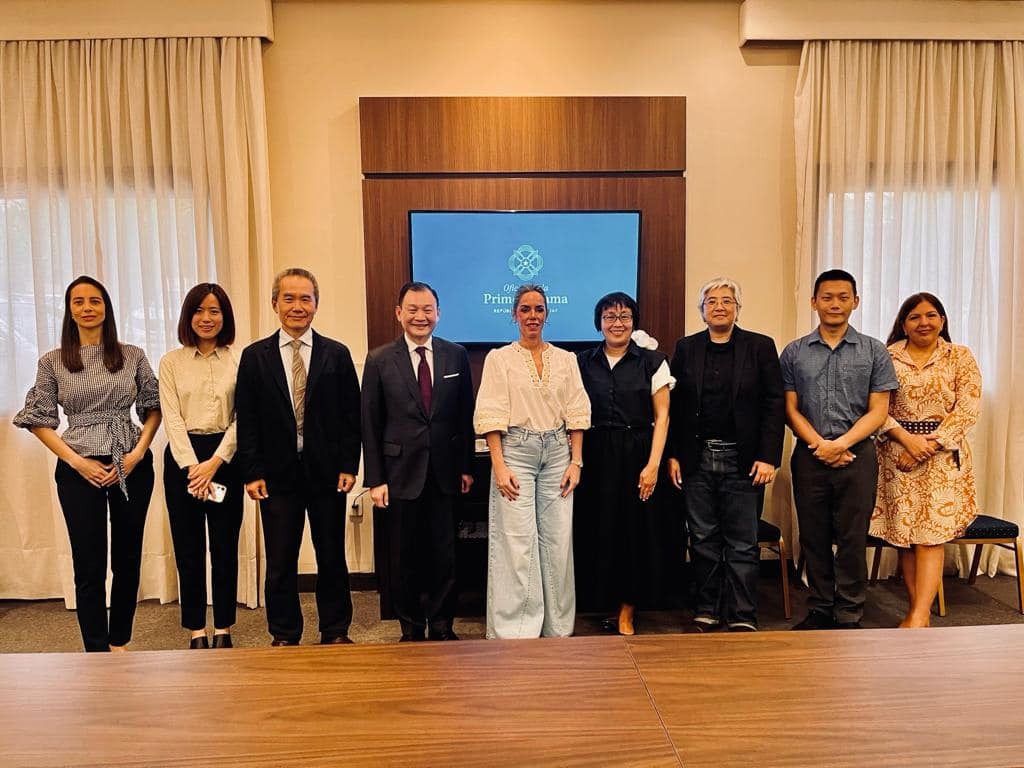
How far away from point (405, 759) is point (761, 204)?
3820 millimetres

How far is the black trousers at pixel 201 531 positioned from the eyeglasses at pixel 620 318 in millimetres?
1797

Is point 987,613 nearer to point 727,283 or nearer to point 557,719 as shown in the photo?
point 727,283

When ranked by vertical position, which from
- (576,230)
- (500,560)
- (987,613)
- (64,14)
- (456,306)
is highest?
(64,14)

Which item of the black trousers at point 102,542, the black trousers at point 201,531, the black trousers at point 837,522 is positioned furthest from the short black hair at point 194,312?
the black trousers at point 837,522

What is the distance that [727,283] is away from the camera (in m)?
3.08

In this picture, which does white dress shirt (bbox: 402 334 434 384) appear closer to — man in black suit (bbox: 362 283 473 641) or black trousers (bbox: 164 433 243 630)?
man in black suit (bbox: 362 283 473 641)

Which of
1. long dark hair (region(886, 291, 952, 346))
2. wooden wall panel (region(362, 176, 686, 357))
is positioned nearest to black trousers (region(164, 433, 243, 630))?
wooden wall panel (region(362, 176, 686, 357))

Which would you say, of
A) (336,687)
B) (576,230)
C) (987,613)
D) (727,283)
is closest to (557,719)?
(336,687)

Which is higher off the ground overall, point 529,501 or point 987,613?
point 529,501

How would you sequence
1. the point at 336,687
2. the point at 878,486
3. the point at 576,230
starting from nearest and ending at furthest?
the point at 336,687
the point at 878,486
the point at 576,230

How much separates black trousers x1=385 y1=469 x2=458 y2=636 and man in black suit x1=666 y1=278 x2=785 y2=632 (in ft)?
3.73

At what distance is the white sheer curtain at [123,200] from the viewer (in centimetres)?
365

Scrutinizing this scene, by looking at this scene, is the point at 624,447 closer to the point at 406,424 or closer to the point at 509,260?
the point at 406,424

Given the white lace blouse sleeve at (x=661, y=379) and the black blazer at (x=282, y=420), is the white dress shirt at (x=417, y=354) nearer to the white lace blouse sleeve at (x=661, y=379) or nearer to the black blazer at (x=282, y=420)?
the black blazer at (x=282, y=420)
